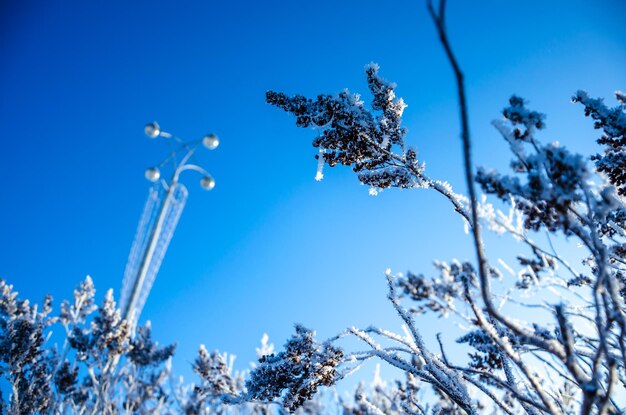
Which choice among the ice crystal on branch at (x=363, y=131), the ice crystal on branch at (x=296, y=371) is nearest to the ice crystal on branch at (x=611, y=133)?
the ice crystal on branch at (x=363, y=131)

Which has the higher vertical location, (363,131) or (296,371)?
(363,131)

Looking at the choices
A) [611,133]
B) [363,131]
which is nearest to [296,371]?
[363,131]

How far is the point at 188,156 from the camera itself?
8.27 meters

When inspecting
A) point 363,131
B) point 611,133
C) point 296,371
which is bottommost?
point 296,371

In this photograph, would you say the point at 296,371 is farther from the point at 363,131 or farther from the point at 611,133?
the point at 611,133

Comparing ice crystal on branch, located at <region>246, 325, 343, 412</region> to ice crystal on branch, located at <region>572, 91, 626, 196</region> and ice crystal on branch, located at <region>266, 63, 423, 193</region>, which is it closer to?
ice crystal on branch, located at <region>266, 63, 423, 193</region>

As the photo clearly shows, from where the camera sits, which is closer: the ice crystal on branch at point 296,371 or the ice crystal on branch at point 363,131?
the ice crystal on branch at point 296,371

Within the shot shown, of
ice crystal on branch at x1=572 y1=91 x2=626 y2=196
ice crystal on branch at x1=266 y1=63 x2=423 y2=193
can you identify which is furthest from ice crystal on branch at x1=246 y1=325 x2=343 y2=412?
ice crystal on branch at x1=572 y1=91 x2=626 y2=196

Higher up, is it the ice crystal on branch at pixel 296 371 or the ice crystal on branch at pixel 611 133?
the ice crystal on branch at pixel 611 133

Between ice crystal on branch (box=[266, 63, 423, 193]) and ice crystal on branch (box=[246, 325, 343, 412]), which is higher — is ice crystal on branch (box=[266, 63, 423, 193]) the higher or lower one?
the higher one

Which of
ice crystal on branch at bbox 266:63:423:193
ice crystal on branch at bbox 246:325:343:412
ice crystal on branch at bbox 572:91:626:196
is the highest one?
ice crystal on branch at bbox 266:63:423:193

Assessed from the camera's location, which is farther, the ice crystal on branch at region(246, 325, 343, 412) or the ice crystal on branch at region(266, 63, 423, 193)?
the ice crystal on branch at region(266, 63, 423, 193)

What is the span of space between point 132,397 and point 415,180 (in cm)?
908

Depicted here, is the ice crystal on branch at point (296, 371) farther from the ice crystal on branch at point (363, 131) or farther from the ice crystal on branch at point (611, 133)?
the ice crystal on branch at point (611, 133)
